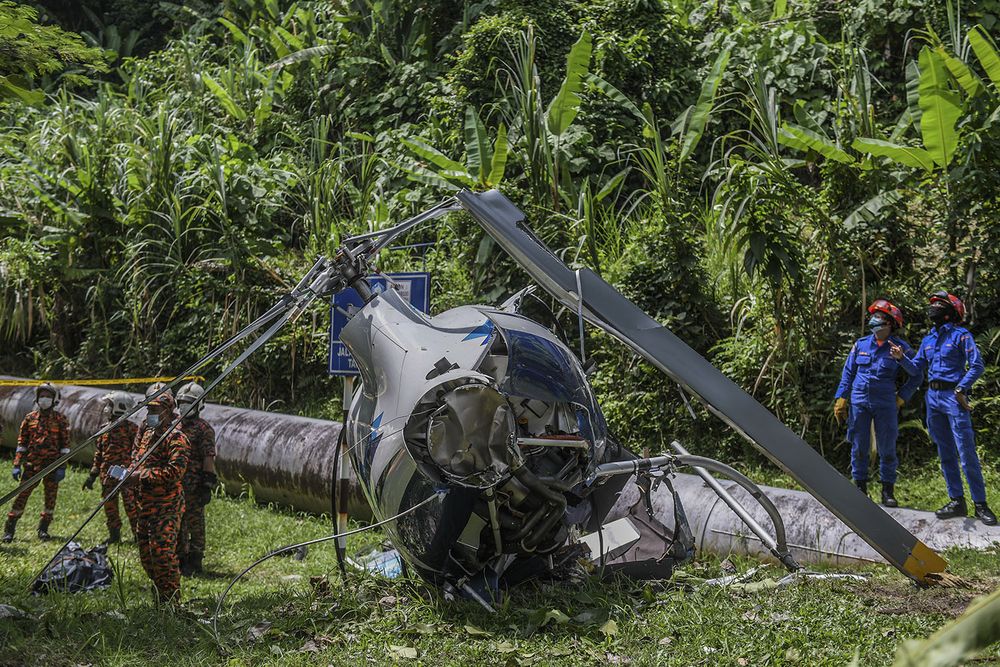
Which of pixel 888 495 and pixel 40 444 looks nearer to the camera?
pixel 888 495

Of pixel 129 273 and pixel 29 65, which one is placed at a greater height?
pixel 29 65

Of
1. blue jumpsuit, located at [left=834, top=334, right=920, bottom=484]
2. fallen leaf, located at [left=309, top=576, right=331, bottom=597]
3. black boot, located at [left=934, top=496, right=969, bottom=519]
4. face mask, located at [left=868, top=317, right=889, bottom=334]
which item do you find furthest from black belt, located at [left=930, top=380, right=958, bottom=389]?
fallen leaf, located at [left=309, top=576, right=331, bottom=597]

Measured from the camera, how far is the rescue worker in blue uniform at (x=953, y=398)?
7.10m

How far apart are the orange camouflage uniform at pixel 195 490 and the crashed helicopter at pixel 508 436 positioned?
6.26 ft

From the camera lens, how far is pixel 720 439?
33.1 ft

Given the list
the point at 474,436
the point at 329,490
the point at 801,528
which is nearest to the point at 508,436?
the point at 474,436

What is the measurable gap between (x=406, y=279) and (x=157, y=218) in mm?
8924

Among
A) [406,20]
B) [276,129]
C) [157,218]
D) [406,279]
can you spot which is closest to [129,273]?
[157,218]

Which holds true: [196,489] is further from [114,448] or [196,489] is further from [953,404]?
[953,404]

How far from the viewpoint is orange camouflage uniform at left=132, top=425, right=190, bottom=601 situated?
645 centimetres

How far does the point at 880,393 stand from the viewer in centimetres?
789

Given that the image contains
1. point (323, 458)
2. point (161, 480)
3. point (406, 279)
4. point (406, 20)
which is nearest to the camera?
point (161, 480)

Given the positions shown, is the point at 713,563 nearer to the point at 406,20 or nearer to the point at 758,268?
the point at 758,268

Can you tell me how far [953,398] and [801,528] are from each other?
1.70 meters
